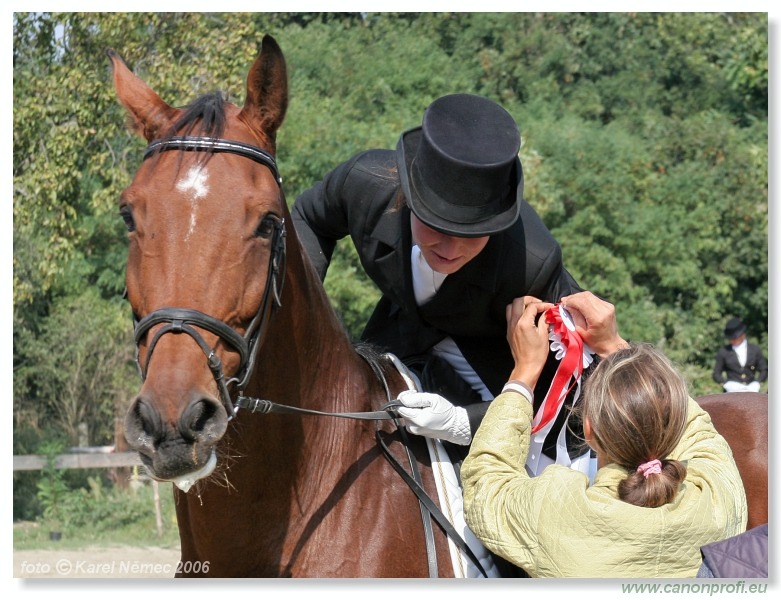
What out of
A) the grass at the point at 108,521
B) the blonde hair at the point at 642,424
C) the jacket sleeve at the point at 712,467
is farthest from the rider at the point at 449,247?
the grass at the point at 108,521

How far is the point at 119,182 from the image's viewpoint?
9234 millimetres

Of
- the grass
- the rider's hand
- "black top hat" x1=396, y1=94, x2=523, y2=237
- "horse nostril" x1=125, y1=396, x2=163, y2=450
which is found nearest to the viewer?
"horse nostril" x1=125, y1=396, x2=163, y2=450

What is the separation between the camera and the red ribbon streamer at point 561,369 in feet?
10.4

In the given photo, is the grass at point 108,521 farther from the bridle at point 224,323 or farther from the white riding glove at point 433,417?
the bridle at point 224,323

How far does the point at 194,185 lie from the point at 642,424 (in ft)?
4.57

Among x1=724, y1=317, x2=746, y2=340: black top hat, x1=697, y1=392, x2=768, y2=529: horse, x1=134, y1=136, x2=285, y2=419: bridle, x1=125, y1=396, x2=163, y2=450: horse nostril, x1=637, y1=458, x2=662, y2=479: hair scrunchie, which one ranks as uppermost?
x1=134, y1=136, x2=285, y2=419: bridle

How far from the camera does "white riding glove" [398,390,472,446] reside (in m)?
3.08

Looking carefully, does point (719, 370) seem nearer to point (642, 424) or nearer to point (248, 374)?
point (642, 424)

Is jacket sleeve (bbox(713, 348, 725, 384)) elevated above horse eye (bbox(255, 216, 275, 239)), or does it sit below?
below

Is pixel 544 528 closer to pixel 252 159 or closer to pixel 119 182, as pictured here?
pixel 252 159

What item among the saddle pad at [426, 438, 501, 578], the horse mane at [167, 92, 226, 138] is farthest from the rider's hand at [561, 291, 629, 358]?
the horse mane at [167, 92, 226, 138]

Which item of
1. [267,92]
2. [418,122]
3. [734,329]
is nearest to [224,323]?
[267,92]

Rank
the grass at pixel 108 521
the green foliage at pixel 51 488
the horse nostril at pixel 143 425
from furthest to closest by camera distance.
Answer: the green foliage at pixel 51 488 < the grass at pixel 108 521 < the horse nostril at pixel 143 425

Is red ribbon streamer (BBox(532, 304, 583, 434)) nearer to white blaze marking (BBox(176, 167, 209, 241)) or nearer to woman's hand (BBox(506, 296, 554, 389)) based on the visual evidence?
woman's hand (BBox(506, 296, 554, 389))
